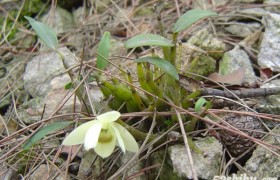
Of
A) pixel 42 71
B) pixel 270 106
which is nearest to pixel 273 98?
pixel 270 106

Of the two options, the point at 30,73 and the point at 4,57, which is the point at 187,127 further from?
the point at 4,57

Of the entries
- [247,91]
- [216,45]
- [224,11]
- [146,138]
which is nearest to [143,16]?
[224,11]

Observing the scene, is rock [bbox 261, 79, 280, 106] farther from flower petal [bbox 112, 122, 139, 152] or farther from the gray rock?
flower petal [bbox 112, 122, 139, 152]

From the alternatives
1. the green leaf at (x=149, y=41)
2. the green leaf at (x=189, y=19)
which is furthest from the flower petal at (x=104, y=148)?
the green leaf at (x=189, y=19)

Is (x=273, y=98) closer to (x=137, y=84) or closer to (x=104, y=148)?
(x=137, y=84)

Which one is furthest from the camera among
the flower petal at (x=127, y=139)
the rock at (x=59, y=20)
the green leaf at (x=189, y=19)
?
the rock at (x=59, y=20)

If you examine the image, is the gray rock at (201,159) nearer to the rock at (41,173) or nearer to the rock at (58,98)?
the rock at (41,173)

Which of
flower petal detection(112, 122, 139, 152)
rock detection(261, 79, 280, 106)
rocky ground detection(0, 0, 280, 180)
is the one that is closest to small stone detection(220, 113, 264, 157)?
rocky ground detection(0, 0, 280, 180)
